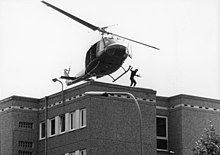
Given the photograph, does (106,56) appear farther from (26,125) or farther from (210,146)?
(210,146)

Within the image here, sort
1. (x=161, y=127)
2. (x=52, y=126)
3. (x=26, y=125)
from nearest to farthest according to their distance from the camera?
(x=52, y=126)
(x=26, y=125)
(x=161, y=127)

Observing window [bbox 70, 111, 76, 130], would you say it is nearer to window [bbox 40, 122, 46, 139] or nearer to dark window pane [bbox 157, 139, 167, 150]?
window [bbox 40, 122, 46, 139]

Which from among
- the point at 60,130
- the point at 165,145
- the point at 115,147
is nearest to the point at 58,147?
the point at 60,130

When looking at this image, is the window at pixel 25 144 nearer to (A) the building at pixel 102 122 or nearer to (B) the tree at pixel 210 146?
(A) the building at pixel 102 122

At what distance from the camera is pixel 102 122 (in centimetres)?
4556

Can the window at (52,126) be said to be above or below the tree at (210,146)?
above

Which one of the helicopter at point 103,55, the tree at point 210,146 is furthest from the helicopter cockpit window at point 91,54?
the tree at point 210,146

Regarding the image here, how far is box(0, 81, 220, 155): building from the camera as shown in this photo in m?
45.6

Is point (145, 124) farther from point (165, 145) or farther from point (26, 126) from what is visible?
point (26, 126)

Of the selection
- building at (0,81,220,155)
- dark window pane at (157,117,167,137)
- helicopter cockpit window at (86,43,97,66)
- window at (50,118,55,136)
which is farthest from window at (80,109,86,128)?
dark window pane at (157,117,167,137)

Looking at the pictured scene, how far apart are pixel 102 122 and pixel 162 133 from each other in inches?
280

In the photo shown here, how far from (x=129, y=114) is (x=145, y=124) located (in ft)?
4.38

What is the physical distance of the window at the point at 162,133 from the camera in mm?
50969

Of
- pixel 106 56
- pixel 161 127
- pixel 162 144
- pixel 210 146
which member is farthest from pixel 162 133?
pixel 210 146
